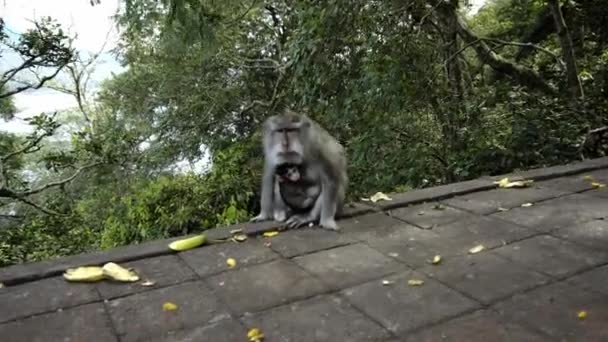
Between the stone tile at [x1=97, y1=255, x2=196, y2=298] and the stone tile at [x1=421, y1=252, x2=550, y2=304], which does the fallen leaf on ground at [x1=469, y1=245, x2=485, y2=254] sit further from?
the stone tile at [x1=97, y1=255, x2=196, y2=298]

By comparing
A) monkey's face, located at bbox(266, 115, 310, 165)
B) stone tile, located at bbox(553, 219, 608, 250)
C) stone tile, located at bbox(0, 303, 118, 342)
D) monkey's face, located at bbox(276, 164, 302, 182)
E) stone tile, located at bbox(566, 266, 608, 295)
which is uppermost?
monkey's face, located at bbox(266, 115, 310, 165)

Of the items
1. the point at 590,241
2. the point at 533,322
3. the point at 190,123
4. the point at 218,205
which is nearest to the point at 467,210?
the point at 590,241

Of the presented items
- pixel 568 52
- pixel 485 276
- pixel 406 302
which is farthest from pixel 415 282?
pixel 568 52

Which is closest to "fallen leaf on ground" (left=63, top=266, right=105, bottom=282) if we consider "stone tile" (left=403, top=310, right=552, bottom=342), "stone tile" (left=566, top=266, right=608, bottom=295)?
"stone tile" (left=403, top=310, right=552, bottom=342)

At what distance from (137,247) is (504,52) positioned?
932 cm

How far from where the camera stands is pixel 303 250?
147 inches

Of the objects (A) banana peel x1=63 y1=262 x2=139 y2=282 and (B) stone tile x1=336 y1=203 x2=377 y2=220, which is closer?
(A) banana peel x1=63 y1=262 x2=139 y2=282

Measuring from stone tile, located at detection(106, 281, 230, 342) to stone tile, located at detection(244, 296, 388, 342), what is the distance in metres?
0.25

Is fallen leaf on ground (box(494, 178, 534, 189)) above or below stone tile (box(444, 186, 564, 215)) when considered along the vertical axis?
above

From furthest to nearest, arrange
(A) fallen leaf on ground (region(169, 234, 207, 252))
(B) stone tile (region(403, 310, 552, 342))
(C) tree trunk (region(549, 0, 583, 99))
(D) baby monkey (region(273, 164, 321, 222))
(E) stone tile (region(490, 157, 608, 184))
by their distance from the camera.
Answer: (C) tree trunk (region(549, 0, 583, 99)) → (E) stone tile (region(490, 157, 608, 184)) → (D) baby monkey (region(273, 164, 321, 222)) → (A) fallen leaf on ground (region(169, 234, 207, 252)) → (B) stone tile (region(403, 310, 552, 342))

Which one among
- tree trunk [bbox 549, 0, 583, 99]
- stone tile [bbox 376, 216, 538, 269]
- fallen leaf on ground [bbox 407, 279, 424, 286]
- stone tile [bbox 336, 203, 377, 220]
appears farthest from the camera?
tree trunk [bbox 549, 0, 583, 99]

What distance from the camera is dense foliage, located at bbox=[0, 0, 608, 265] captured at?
6562 millimetres

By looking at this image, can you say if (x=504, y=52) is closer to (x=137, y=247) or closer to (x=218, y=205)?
(x=218, y=205)

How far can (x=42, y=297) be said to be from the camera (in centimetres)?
306
